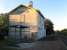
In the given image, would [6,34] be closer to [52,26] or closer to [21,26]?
[21,26]

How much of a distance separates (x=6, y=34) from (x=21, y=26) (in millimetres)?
3962

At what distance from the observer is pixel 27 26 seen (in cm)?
5084

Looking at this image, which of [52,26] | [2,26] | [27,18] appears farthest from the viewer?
[52,26]

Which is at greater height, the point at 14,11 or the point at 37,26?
the point at 14,11

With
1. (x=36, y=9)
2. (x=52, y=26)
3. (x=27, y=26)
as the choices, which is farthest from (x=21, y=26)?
(x=52, y=26)

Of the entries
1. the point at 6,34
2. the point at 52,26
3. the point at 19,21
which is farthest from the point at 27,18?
the point at 52,26

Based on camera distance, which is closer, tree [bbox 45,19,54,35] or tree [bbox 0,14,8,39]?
tree [bbox 0,14,8,39]

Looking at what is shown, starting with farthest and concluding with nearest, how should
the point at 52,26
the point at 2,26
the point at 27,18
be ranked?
the point at 52,26 → the point at 27,18 → the point at 2,26

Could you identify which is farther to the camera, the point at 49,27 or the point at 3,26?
the point at 49,27

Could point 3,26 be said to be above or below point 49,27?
above

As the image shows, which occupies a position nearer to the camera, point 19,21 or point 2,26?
point 2,26

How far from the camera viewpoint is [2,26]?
1911 inches

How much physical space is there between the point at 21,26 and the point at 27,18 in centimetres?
284

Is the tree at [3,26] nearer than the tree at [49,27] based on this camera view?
Yes
